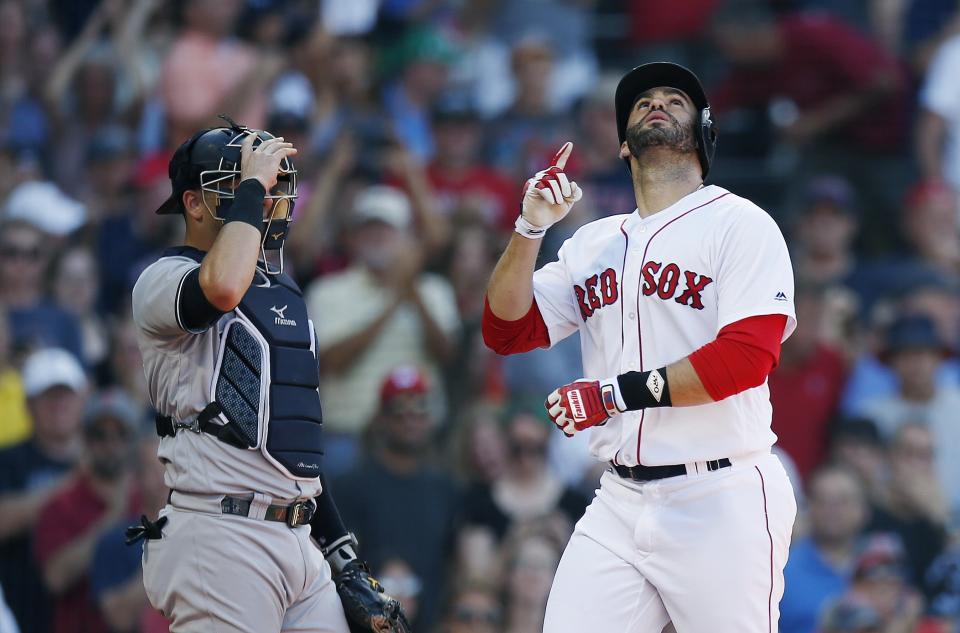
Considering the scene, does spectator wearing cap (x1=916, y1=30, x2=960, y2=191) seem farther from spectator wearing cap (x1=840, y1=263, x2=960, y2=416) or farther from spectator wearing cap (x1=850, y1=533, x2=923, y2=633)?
spectator wearing cap (x1=850, y1=533, x2=923, y2=633)

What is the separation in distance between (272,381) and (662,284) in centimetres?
120

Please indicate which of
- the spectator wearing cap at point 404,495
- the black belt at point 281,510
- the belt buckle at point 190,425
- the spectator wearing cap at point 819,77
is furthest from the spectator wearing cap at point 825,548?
the belt buckle at point 190,425

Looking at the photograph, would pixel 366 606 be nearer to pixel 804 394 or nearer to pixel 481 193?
pixel 804 394

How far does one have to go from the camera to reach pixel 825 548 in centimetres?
781

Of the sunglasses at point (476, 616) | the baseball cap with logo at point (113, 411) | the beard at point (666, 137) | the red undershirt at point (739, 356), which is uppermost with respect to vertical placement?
the beard at point (666, 137)

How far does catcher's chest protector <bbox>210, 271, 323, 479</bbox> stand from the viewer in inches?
170

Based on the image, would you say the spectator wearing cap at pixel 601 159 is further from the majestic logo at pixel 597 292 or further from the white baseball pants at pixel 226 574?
the white baseball pants at pixel 226 574

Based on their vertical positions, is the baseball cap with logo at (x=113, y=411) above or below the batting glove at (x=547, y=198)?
below

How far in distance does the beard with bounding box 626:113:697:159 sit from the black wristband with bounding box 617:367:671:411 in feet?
2.50

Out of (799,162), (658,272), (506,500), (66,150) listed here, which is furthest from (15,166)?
(658,272)

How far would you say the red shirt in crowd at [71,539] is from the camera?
293 inches

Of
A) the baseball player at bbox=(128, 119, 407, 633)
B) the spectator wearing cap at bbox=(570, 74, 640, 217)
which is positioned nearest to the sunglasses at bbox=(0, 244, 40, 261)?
the spectator wearing cap at bbox=(570, 74, 640, 217)

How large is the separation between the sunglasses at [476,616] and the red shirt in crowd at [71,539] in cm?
171

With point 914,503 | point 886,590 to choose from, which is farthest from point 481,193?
point 886,590
